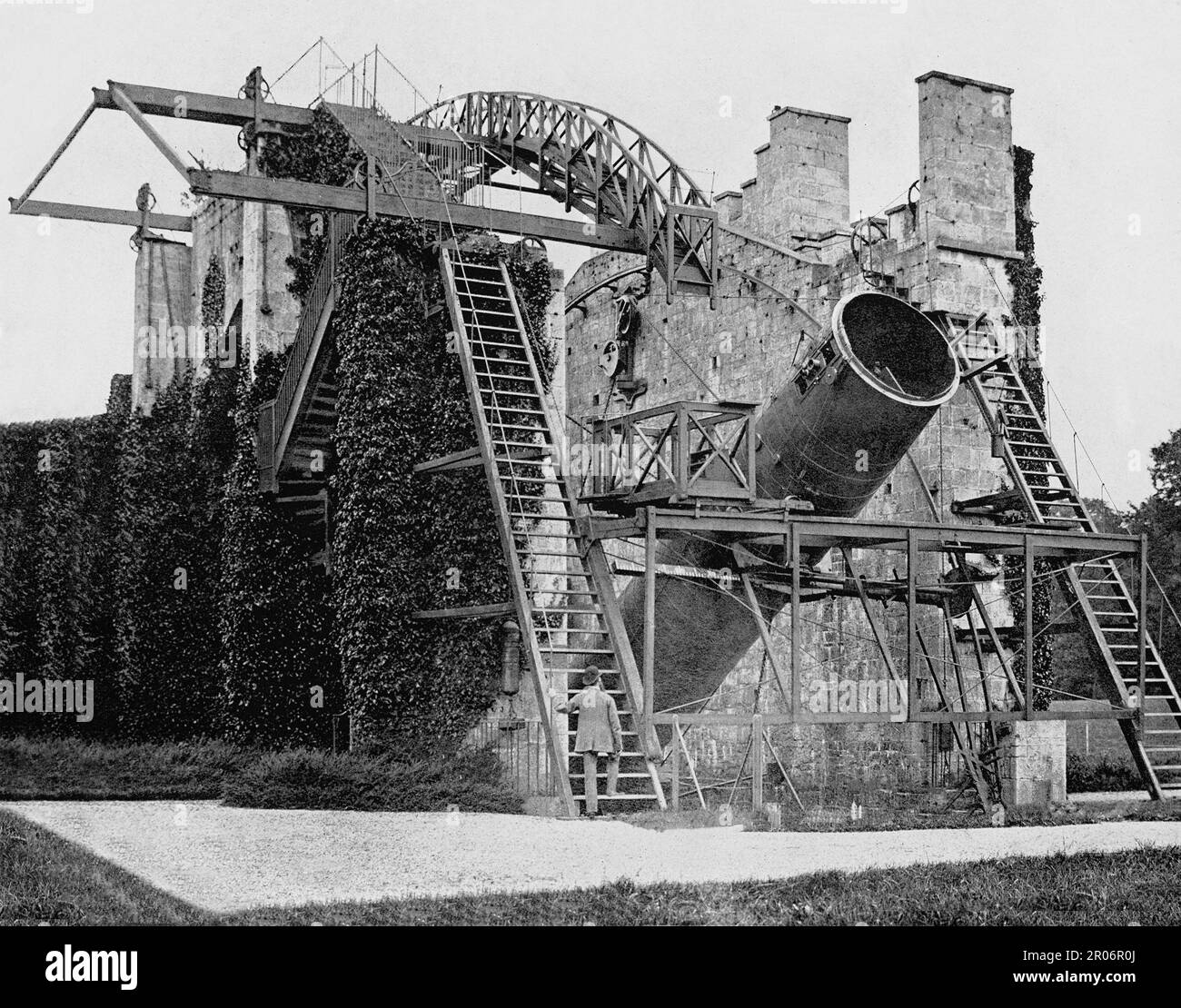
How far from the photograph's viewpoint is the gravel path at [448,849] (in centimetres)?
1122

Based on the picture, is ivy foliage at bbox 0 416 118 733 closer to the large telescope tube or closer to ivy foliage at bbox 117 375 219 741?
ivy foliage at bbox 117 375 219 741

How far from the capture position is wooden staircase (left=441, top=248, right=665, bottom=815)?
16.8 metres

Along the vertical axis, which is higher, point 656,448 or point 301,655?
point 656,448

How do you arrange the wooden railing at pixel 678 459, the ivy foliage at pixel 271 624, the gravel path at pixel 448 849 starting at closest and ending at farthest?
1. the gravel path at pixel 448 849
2. the wooden railing at pixel 678 459
3. the ivy foliage at pixel 271 624

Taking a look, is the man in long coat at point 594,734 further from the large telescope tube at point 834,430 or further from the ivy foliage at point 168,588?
the ivy foliage at point 168,588

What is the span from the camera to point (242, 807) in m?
16.4

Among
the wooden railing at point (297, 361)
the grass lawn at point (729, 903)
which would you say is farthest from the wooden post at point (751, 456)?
the wooden railing at point (297, 361)

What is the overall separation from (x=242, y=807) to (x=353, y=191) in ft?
26.8

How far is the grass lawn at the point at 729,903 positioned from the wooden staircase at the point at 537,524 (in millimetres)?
5015

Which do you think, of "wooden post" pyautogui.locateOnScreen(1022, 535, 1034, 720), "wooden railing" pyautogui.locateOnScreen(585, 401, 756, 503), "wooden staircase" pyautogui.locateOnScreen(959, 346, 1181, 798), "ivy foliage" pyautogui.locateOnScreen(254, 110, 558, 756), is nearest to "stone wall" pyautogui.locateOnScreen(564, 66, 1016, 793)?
"wooden staircase" pyautogui.locateOnScreen(959, 346, 1181, 798)

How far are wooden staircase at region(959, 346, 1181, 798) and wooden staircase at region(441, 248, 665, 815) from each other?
5502mm
